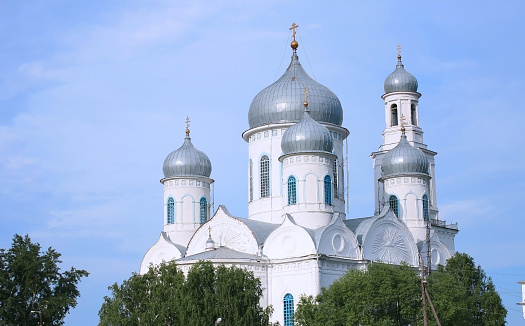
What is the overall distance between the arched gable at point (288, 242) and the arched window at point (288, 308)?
5.64 feet

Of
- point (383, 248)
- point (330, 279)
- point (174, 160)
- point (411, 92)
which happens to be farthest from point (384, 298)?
point (411, 92)

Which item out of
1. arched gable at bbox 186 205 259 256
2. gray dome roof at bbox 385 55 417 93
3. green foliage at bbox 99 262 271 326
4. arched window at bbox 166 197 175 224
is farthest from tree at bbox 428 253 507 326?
arched window at bbox 166 197 175 224

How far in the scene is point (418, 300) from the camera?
3328cm

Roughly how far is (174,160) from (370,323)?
54.9ft

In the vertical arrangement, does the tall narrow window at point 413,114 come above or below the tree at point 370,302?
above

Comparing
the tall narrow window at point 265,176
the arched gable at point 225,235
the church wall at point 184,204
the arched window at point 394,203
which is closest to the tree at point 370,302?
Answer: the arched gable at point 225,235

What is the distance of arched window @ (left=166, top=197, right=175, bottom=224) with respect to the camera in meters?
45.5

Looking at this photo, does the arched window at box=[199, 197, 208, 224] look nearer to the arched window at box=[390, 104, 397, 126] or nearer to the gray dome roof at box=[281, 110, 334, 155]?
the gray dome roof at box=[281, 110, 334, 155]

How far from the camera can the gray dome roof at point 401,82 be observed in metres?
50.6

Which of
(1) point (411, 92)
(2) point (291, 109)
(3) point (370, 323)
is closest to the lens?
(3) point (370, 323)

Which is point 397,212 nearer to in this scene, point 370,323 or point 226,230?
point 226,230

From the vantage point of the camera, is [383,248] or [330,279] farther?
[383,248]

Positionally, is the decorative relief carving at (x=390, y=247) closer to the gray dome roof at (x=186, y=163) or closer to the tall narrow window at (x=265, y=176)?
the tall narrow window at (x=265, y=176)

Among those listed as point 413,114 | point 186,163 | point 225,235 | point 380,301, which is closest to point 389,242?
point 225,235
